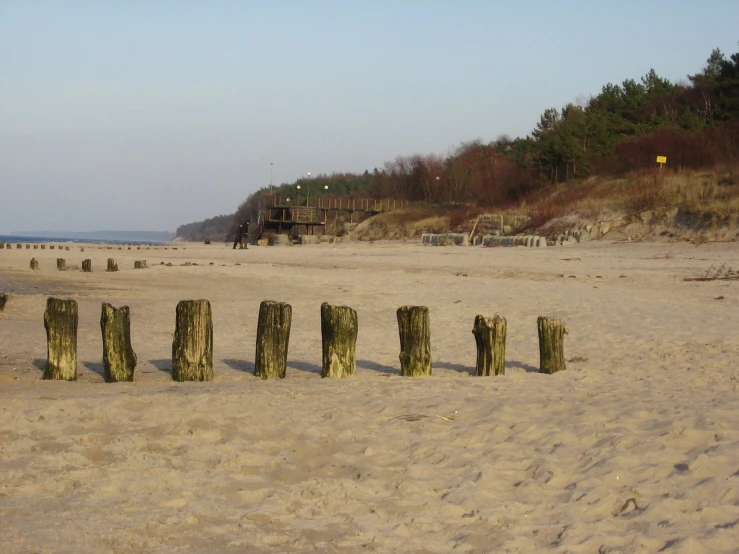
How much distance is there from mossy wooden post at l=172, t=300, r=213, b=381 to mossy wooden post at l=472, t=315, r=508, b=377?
2.98 meters

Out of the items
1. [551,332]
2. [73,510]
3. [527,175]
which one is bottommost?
[73,510]

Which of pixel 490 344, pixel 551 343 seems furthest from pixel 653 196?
pixel 490 344

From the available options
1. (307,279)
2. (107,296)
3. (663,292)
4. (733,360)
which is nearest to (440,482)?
(733,360)

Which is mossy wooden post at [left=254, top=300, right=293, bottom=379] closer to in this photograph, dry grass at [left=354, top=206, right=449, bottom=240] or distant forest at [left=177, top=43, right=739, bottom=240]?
distant forest at [left=177, top=43, right=739, bottom=240]

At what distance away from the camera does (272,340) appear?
9602 millimetres

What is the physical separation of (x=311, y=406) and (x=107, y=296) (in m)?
12.2

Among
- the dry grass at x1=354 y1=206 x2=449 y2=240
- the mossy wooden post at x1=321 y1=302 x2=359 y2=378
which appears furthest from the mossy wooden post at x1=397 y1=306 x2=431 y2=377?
the dry grass at x1=354 y1=206 x2=449 y2=240

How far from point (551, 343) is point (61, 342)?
216 inches

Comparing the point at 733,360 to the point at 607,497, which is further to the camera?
the point at 733,360

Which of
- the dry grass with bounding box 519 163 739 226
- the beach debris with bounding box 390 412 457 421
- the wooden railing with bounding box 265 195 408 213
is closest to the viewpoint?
the beach debris with bounding box 390 412 457 421

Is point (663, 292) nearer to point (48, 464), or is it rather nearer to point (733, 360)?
point (733, 360)

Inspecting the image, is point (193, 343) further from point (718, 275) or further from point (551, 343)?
point (718, 275)

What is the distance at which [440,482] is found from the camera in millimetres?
5801

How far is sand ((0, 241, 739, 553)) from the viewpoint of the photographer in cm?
495
